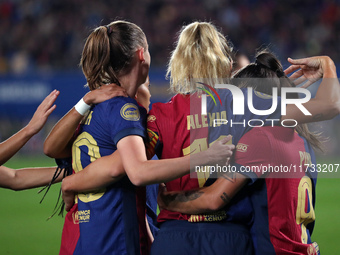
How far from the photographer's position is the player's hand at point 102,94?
259 centimetres

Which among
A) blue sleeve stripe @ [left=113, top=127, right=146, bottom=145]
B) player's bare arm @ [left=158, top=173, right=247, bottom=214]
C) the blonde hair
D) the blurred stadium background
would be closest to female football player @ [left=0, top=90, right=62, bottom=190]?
blue sleeve stripe @ [left=113, top=127, right=146, bottom=145]

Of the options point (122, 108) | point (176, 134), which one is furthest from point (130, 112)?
point (176, 134)

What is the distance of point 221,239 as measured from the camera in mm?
2457

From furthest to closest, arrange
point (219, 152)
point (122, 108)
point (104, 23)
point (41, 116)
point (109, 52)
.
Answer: point (104, 23), point (41, 116), point (109, 52), point (122, 108), point (219, 152)

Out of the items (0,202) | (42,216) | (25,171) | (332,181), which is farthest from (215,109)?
(332,181)

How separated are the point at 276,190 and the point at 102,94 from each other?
105cm

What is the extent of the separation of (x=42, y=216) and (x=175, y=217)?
17.2ft

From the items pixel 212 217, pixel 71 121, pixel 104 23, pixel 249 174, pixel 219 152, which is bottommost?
pixel 212 217

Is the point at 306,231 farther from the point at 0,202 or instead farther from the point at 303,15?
the point at 303,15

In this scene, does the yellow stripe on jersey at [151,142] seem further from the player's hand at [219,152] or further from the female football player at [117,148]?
the player's hand at [219,152]

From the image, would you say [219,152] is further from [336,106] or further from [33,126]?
[33,126]

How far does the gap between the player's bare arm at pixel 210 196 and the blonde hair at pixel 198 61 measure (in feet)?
1.73

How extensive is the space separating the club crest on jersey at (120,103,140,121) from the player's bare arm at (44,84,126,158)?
0.10 m

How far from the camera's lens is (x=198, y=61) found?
2.60m
